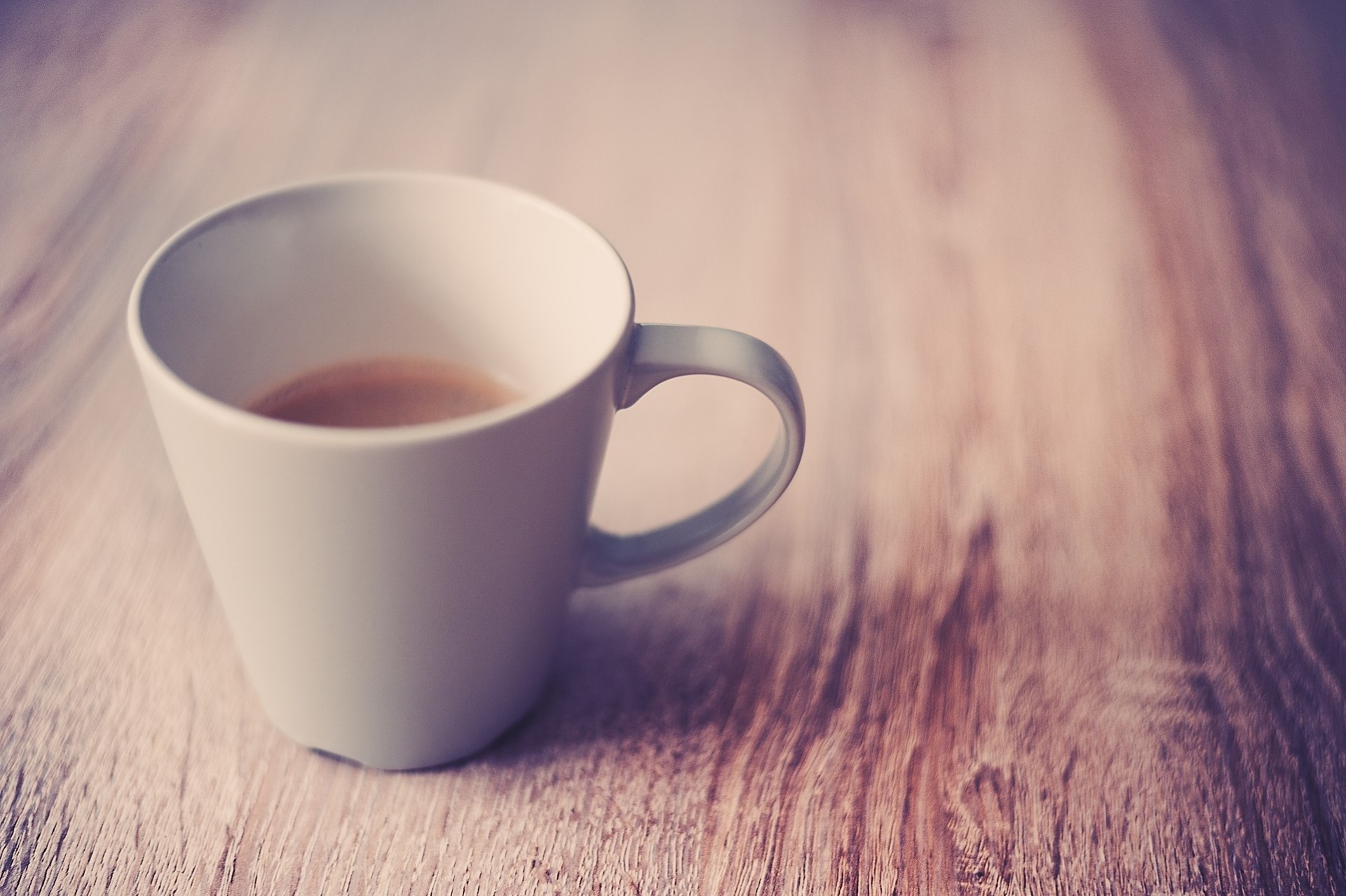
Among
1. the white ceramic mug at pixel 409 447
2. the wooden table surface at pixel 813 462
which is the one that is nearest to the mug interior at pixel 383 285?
the white ceramic mug at pixel 409 447

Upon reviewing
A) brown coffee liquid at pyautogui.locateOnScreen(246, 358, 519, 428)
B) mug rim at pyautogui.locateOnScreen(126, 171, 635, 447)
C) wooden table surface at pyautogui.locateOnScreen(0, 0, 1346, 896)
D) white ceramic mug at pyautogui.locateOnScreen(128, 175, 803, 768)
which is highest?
mug rim at pyautogui.locateOnScreen(126, 171, 635, 447)

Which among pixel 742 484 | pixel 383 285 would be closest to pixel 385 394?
pixel 383 285

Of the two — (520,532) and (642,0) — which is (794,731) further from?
(642,0)

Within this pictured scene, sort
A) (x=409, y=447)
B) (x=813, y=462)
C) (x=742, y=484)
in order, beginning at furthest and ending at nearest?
(x=813, y=462), (x=742, y=484), (x=409, y=447)

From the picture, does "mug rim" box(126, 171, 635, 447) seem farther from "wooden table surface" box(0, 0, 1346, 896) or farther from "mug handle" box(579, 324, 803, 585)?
"wooden table surface" box(0, 0, 1346, 896)

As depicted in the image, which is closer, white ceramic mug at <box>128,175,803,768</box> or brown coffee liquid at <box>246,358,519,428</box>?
white ceramic mug at <box>128,175,803,768</box>

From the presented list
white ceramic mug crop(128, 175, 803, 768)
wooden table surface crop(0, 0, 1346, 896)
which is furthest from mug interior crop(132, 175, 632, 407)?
wooden table surface crop(0, 0, 1346, 896)

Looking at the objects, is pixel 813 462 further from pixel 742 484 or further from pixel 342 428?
pixel 342 428
